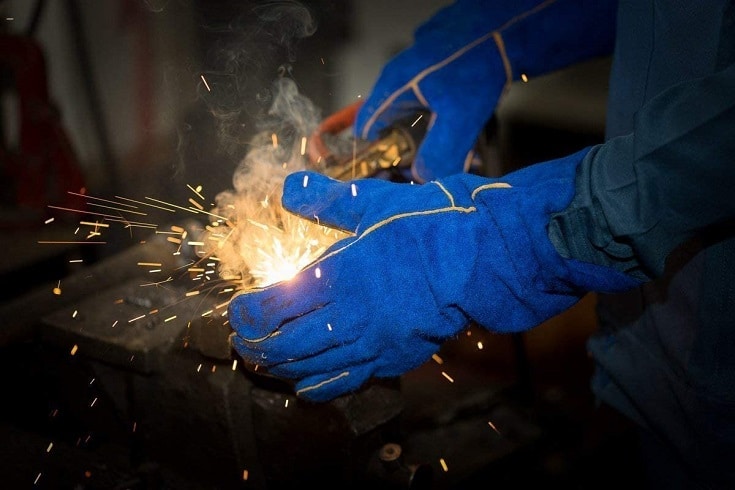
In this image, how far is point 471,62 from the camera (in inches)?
83.5

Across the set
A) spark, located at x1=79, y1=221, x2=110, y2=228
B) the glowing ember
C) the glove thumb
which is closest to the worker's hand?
the glove thumb

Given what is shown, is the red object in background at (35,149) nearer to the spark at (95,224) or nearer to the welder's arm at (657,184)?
the spark at (95,224)

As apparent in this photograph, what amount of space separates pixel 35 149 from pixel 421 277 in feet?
15.6

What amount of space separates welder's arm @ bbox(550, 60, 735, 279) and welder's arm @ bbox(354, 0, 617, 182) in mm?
918

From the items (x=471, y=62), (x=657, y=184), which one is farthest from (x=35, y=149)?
(x=657, y=184)

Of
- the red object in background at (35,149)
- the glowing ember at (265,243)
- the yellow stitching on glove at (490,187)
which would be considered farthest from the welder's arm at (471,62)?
the red object in background at (35,149)

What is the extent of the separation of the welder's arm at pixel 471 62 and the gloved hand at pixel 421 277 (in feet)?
2.85

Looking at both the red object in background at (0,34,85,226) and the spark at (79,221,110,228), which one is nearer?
the red object in background at (0,34,85,226)

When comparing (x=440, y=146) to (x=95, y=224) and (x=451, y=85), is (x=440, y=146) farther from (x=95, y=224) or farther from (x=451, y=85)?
(x=95, y=224)

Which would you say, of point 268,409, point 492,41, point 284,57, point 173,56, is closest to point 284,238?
point 268,409

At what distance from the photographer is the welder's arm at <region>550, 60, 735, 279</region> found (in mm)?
1071

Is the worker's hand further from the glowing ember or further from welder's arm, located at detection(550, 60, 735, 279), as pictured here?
welder's arm, located at detection(550, 60, 735, 279)

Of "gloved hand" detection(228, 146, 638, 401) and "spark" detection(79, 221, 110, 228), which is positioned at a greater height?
"gloved hand" detection(228, 146, 638, 401)

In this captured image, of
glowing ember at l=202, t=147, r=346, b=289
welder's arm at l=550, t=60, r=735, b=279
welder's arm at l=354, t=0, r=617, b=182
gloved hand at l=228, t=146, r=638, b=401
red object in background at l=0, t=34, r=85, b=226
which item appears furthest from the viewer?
red object in background at l=0, t=34, r=85, b=226
